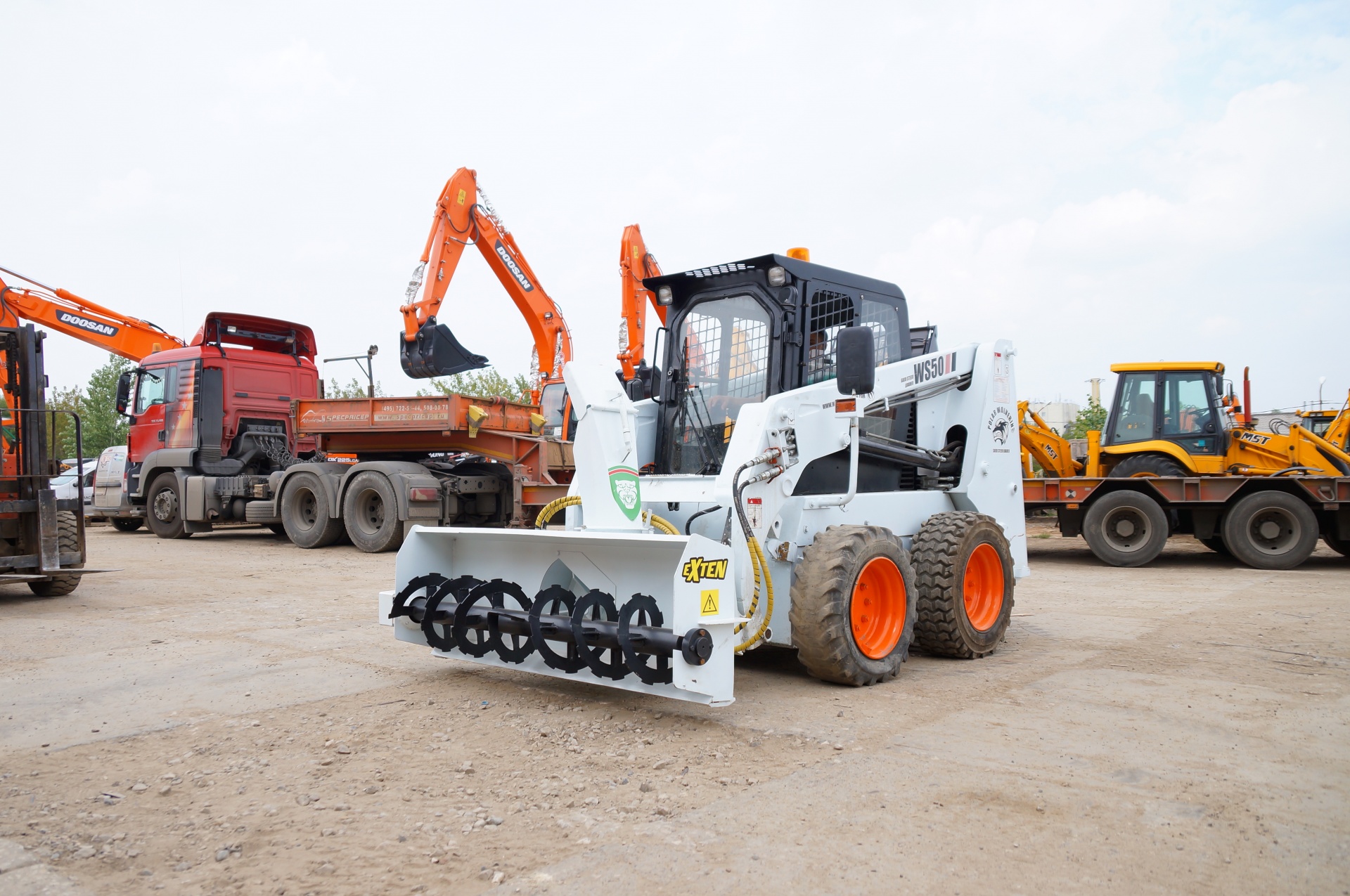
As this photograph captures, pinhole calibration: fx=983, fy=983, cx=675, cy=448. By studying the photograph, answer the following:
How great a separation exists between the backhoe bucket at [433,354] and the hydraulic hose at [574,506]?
356 inches

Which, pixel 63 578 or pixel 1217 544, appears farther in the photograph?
pixel 1217 544

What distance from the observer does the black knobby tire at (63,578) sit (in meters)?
8.84

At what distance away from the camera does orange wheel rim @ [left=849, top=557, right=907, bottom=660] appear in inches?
208

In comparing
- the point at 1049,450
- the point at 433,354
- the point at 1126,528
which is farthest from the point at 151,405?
the point at 1126,528

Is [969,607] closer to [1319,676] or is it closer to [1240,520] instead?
[1319,676]

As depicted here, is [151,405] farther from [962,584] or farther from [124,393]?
[962,584]

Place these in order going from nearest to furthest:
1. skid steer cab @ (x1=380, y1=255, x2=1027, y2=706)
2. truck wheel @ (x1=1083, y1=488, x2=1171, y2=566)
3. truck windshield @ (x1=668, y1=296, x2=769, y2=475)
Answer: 1. skid steer cab @ (x1=380, y1=255, x2=1027, y2=706)
2. truck windshield @ (x1=668, y1=296, x2=769, y2=475)
3. truck wheel @ (x1=1083, y1=488, x2=1171, y2=566)

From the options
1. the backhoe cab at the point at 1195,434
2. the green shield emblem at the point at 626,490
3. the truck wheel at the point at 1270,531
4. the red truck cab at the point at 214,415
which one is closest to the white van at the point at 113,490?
the red truck cab at the point at 214,415

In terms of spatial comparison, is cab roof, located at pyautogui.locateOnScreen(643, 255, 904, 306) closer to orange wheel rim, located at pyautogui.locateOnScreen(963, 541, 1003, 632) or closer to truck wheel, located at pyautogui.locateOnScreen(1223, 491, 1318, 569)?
orange wheel rim, located at pyautogui.locateOnScreen(963, 541, 1003, 632)

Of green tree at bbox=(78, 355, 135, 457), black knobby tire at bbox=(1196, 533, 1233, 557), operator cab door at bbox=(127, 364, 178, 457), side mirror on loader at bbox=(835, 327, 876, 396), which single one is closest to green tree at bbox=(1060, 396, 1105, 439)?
black knobby tire at bbox=(1196, 533, 1233, 557)

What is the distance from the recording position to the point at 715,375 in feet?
20.8

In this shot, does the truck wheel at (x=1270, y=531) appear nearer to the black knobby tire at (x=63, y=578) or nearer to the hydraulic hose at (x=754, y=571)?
the hydraulic hose at (x=754, y=571)

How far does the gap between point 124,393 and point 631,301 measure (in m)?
8.38

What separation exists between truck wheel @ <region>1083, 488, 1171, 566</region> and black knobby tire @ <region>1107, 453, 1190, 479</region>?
35cm
